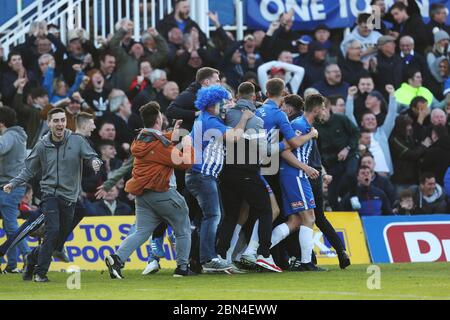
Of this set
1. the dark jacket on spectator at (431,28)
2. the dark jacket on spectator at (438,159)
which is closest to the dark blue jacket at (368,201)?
the dark jacket on spectator at (438,159)

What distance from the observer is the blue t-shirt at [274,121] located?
597 inches

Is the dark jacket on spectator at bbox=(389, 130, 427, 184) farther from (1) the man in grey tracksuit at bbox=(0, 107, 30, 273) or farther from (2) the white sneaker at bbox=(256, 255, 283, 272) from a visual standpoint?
(1) the man in grey tracksuit at bbox=(0, 107, 30, 273)

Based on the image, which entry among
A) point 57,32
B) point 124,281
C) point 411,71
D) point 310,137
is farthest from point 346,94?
point 124,281

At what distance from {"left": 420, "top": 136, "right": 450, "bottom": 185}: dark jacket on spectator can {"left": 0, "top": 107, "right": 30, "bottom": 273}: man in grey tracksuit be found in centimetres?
780

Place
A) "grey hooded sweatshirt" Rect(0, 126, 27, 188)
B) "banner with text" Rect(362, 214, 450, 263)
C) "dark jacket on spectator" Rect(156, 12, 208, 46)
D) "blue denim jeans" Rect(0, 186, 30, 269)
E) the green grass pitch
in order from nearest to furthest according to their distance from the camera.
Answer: the green grass pitch, "grey hooded sweatshirt" Rect(0, 126, 27, 188), "blue denim jeans" Rect(0, 186, 30, 269), "banner with text" Rect(362, 214, 450, 263), "dark jacket on spectator" Rect(156, 12, 208, 46)

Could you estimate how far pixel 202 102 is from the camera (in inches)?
581

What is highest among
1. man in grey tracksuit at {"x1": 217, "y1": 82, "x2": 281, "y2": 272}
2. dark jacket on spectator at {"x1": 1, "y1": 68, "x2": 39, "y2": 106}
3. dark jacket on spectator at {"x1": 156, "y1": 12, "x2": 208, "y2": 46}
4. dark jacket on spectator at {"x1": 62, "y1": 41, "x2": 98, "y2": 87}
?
dark jacket on spectator at {"x1": 156, "y1": 12, "x2": 208, "y2": 46}

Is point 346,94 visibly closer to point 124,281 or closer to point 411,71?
point 411,71

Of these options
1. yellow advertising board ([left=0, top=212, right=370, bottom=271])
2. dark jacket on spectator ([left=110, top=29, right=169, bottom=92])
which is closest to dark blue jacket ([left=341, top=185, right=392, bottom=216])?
yellow advertising board ([left=0, top=212, right=370, bottom=271])

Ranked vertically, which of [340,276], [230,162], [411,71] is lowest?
[340,276]

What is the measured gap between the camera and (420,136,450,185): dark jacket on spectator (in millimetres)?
21406

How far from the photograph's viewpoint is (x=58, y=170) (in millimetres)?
14578

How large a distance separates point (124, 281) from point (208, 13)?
9268 millimetres

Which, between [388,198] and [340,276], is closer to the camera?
[340,276]
